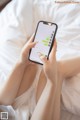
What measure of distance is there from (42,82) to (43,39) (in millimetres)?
173

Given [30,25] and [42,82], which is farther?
[30,25]

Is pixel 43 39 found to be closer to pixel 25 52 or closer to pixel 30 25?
pixel 25 52

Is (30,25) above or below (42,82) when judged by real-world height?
above

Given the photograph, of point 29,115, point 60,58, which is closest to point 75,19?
point 60,58

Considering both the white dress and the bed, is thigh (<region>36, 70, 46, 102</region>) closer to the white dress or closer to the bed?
the white dress

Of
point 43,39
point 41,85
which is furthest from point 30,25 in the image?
point 41,85

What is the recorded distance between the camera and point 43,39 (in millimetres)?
825

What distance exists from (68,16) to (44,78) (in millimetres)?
372

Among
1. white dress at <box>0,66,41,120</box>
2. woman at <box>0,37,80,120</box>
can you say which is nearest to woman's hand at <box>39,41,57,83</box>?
woman at <box>0,37,80,120</box>

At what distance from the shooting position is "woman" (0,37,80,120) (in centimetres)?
73

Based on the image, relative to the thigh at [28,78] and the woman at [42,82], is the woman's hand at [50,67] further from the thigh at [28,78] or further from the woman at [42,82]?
the thigh at [28,78]

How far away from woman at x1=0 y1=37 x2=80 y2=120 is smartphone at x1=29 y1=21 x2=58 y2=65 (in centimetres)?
4

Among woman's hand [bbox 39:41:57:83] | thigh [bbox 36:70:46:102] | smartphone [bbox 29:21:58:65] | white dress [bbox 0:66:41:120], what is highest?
smartphone [bbox 29:21:58:65]

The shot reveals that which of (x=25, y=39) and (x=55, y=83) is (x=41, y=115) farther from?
(x=25, y=39)
